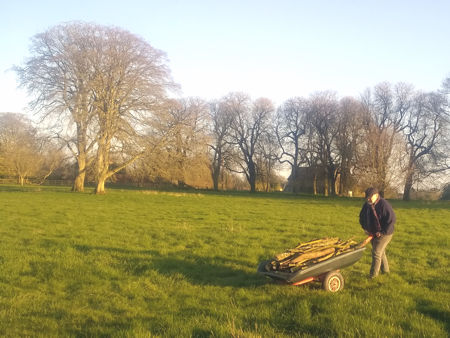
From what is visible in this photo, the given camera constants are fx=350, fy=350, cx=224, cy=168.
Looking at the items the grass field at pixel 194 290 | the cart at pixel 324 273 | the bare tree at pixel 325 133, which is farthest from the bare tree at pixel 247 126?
the cart at pixel 324 273

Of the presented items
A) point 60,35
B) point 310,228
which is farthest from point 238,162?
point 310,228

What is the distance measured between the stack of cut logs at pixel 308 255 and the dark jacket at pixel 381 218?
2.46 ft

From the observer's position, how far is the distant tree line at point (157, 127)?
29.0 metres

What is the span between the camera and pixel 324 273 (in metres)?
5.72

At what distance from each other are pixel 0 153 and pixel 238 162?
3843 cm

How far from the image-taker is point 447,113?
134 feet

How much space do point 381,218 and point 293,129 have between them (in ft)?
161

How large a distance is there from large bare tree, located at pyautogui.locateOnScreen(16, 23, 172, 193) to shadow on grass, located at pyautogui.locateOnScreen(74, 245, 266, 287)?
21892 mm

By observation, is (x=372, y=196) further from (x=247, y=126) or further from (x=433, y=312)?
(x=247, y=126)

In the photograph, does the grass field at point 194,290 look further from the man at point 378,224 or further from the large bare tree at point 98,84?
the large bare tree at point 98,84

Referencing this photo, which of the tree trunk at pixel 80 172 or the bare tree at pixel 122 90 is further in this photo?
the tree trunk at pixel 80 172

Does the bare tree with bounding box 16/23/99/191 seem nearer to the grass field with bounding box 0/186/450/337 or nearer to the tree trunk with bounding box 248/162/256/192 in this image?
the grass field with bounding box 0/186/450/337

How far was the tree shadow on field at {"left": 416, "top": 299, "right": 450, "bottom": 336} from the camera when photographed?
462cm

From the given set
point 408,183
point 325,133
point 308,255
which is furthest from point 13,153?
point 308,255
